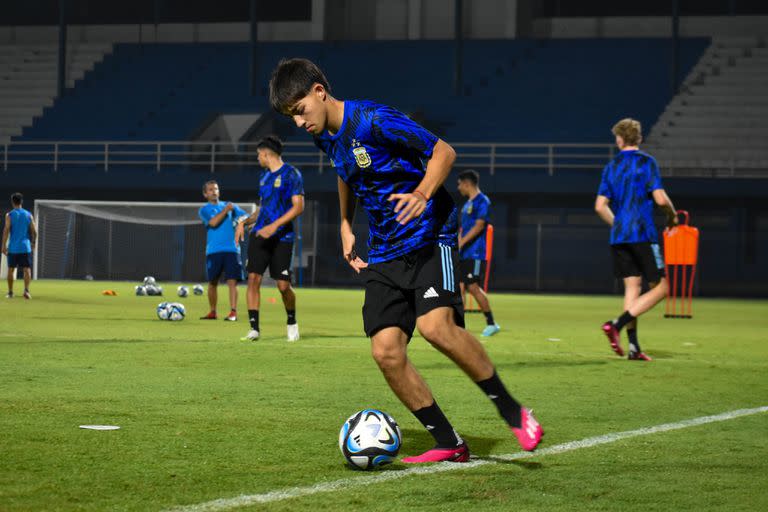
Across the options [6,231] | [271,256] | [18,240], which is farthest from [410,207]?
[18,240]

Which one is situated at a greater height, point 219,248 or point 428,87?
point 428,87

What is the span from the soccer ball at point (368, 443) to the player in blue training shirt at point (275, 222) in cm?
695

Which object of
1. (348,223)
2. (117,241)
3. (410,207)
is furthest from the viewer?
(117,241)

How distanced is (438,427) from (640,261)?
597 cm

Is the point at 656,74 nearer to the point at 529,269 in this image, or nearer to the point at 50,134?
the point at 529,269

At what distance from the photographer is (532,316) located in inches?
787

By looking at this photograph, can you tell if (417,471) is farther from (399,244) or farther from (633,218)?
(633,218)

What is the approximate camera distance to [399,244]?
17.9 feet

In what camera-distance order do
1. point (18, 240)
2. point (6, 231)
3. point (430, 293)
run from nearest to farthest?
1. point (430, 293)
2. point (6, 231)
3. point (18, 240)

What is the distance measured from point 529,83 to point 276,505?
36742 mm

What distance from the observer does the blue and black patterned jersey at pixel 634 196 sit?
36.0 feet

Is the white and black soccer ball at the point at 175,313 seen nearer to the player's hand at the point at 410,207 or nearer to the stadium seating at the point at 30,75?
the player's hand at the point at 410,207

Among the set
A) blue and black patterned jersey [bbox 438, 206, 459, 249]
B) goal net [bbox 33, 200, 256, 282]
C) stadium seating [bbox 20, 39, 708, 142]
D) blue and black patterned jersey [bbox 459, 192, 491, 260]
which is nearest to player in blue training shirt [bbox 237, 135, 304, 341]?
blue and black patterned jersey [bbox 459, 192, 491, 260]

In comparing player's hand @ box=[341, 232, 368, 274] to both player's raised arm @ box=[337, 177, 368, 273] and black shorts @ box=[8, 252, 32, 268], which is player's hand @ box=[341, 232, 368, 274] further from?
black shorts @ box=[8, 252, 32, 268]
